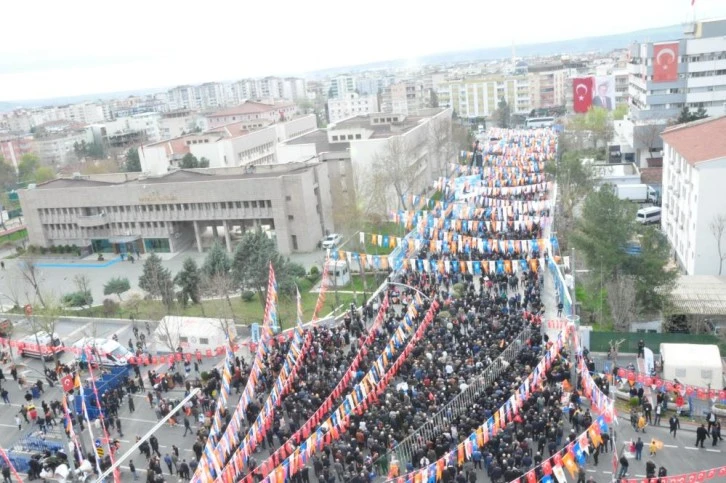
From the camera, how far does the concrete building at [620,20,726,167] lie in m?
60.5

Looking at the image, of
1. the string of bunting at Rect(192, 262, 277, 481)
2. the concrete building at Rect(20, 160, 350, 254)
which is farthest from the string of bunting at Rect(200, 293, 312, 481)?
the concrete building at Rect(20, 160, 350, 254)

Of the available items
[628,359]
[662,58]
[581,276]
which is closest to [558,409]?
[628,359]

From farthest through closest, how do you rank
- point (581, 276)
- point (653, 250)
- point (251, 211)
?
point (251, 211)
point (581, 276)
point (653, 250)

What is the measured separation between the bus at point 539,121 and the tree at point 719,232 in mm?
78808

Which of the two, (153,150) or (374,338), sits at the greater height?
(153,150)

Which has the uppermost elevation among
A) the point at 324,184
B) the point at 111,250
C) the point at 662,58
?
the point at 662,58

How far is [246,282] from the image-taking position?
107 ft

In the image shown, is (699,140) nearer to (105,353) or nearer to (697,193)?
(697,193)

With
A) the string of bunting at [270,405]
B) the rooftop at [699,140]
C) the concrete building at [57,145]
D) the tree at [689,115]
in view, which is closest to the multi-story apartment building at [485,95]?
→ the tree at [689,115]

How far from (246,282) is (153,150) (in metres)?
39.1

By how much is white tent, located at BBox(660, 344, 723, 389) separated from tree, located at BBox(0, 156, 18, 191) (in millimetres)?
87420

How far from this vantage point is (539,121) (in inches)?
4277

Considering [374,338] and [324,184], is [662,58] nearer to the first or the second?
[324,184]

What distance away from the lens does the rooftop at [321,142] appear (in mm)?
58141
